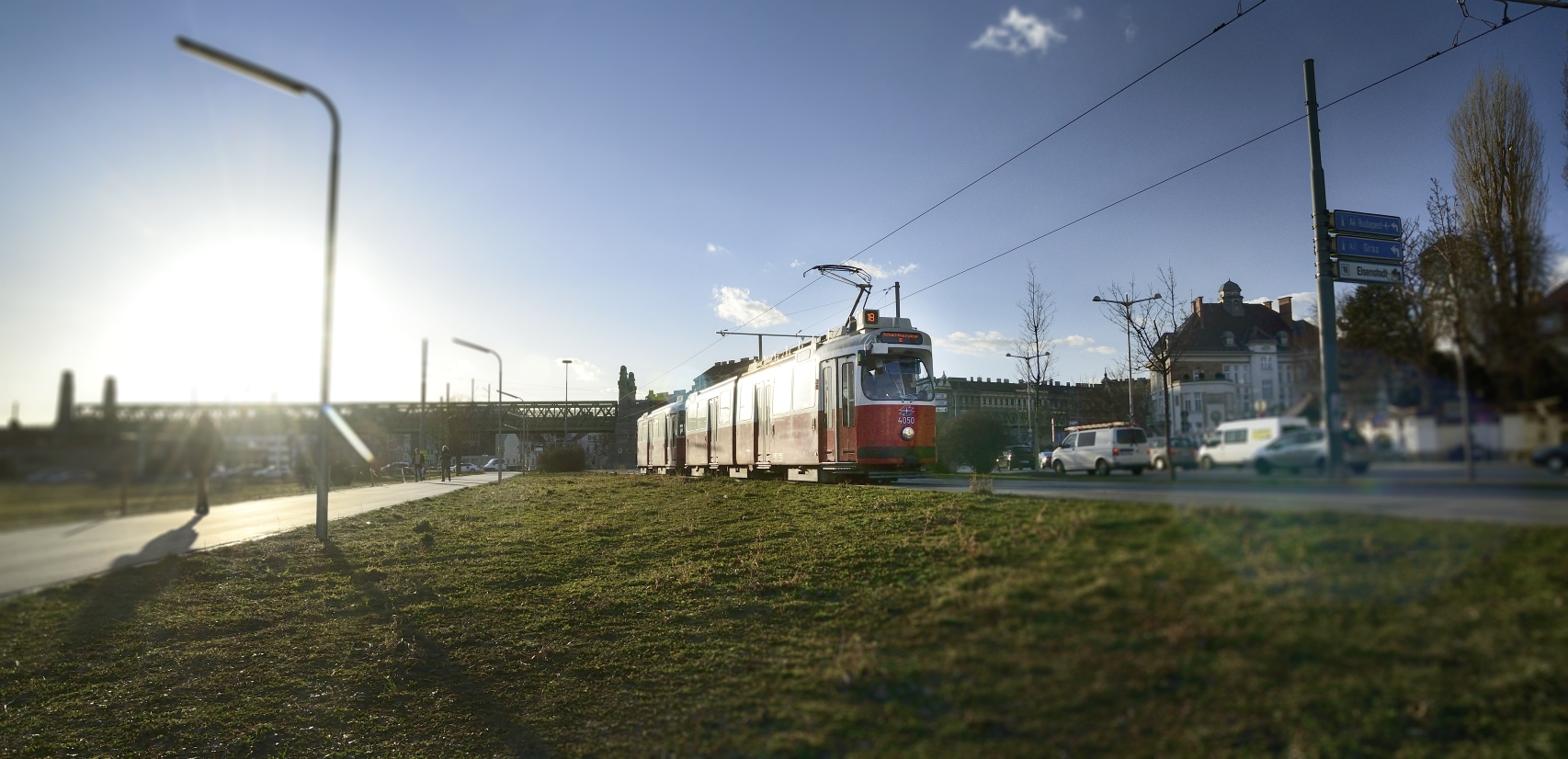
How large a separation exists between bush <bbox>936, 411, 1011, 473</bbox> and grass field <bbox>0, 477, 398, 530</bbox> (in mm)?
17072

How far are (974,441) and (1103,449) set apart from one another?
11.6 metres

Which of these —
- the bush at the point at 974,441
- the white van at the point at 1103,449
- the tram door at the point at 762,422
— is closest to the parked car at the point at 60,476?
the white van at the point at 1103,449

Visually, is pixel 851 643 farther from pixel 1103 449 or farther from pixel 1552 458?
pixel 1552 458

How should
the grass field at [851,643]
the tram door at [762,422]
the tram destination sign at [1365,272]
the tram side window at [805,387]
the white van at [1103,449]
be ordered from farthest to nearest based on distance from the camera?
the tram door at [762,422] < the tram side window at [805,387] < the white van at [1103,449] < the tram destination sign at [1365,272] < the grass field at [851,643]

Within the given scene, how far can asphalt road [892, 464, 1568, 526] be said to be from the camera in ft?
9.71

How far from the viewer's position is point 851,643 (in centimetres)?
621

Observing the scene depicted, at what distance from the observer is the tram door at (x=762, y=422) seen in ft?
69.2

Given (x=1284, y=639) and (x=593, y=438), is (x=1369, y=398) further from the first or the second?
(x=593, y=438)

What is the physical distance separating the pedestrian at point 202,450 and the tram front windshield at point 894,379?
12596mm

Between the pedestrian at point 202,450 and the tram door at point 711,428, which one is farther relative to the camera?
the tram door at point 711,428

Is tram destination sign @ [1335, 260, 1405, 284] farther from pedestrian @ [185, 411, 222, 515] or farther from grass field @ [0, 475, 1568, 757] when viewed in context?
pedestrian @ [185, 411, 222, 515]

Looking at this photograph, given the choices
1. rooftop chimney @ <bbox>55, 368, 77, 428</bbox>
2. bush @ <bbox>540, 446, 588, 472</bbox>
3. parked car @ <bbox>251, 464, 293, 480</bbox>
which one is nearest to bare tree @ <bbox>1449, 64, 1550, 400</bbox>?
rooftop chimney @ <bbox>55, 368, 77, 428</bbox>

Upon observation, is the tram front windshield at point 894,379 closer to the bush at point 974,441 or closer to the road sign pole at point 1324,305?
the bush at point 974,441

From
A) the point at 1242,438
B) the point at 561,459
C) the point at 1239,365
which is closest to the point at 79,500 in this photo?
the point at 1242,438
